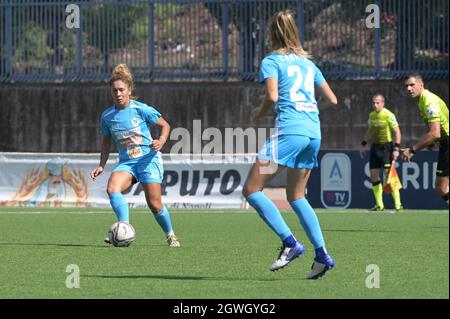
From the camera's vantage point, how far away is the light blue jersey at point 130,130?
12281mm

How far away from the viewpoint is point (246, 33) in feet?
74.5

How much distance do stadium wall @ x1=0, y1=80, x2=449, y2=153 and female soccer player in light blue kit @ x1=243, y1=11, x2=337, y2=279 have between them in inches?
543

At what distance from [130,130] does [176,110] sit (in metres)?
11.0

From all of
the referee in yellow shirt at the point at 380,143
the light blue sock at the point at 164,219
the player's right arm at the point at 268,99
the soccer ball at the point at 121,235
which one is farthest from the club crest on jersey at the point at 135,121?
the referee in yellow shirt at the point at 380,143

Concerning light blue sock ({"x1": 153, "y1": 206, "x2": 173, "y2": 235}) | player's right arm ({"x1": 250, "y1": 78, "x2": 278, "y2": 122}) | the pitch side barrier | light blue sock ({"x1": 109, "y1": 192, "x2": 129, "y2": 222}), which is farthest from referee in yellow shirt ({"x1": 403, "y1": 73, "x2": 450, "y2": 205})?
the pitch side barrier

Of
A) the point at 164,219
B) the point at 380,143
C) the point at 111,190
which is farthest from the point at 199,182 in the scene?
the point at 111,190

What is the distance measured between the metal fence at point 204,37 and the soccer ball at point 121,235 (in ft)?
37.3

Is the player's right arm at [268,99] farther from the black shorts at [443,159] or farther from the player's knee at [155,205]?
the black shorts at [443,159]

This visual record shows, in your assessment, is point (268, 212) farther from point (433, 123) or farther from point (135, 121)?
point (433, 123)

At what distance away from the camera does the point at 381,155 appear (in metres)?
20.2

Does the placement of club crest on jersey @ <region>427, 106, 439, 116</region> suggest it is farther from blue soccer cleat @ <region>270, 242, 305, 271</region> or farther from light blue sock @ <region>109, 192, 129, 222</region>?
blue soccer cleat @ <region>270, 242, 305, 271</region>

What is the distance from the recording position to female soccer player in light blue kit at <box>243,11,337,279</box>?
8648 mm

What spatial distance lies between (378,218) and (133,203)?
4.98 m
